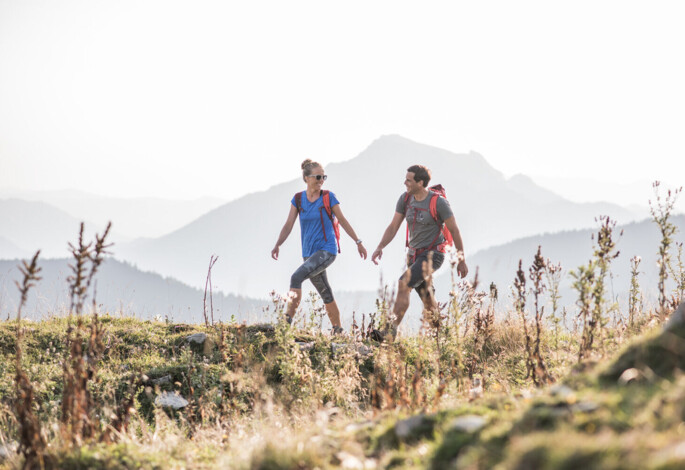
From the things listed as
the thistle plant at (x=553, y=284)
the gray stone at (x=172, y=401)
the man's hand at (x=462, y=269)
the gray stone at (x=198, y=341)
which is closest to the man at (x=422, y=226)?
the man's hand at (x=462, y=269)

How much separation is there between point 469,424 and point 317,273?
5519 millimetres

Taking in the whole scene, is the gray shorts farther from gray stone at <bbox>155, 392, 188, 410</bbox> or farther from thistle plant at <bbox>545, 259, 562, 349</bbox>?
gray stone at <bbox>155, 392, 188, 410</bbox>

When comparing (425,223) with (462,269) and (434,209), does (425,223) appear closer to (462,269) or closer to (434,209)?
(434,209)

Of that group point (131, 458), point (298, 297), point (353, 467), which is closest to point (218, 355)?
point (298, 297)

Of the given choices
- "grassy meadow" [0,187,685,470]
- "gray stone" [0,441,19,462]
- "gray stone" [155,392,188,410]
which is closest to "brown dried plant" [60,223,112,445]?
"grassy meadow" [0,187,685,470]

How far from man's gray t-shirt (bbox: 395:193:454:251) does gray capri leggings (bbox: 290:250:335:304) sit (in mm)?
1344

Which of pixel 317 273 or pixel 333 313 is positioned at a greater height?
pixel 317 273

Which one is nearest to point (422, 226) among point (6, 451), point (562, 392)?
point (562, 392)

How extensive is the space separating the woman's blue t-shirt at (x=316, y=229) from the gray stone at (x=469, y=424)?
214 inches

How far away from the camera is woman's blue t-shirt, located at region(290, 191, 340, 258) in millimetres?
8312

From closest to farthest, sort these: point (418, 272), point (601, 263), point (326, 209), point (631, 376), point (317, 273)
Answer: point (631, 376) → point (601, 263) → point (418, 272) → point (317, 273) → point (326, 209)

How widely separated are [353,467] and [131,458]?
1591mm

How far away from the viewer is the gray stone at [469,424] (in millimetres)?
2766

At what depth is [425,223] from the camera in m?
7.53
